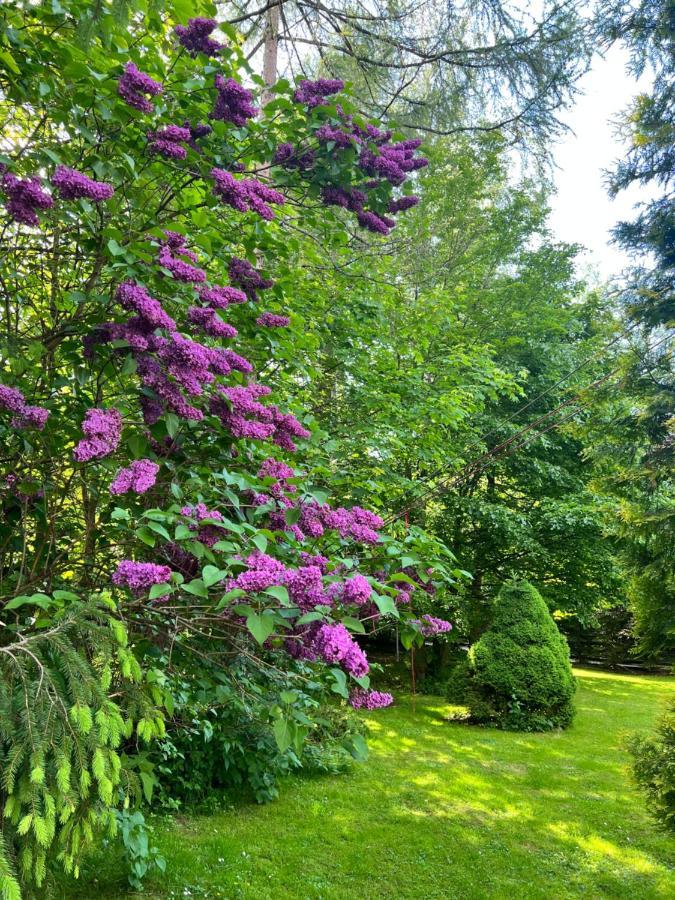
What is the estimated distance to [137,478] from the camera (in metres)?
1.79

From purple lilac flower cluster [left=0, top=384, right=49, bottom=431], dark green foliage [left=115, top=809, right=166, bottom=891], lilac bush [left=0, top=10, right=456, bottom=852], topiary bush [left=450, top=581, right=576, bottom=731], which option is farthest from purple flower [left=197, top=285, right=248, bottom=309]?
topiary bush [left=450, top=581, right=576, bottom=731]

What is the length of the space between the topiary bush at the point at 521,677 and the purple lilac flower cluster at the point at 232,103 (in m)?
6.84

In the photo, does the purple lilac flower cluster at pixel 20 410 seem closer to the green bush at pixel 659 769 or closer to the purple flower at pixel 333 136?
the purple flower at pixel 333 136

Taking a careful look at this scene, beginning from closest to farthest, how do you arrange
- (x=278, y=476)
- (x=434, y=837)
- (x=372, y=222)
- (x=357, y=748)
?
(x=357, y=748)
(x=278, y=476)
(x=372, y=222)
(x=434, y=837)

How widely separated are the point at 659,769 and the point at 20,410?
3910 millimetres

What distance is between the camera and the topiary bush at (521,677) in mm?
7637

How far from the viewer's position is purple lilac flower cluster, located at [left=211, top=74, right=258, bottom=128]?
90.4 inches

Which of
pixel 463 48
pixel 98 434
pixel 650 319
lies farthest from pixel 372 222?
pixel 463 48

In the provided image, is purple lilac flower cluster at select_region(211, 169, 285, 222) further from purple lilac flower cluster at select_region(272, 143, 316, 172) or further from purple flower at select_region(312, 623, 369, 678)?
purple flower at select_region(312, 623, 369, 678)

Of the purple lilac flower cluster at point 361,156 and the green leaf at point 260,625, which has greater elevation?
the purple lilac flower cluster at point 361,156

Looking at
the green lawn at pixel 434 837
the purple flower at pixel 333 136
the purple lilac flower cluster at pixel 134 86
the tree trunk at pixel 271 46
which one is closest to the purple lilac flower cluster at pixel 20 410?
the purple lilac flower cluster at pixel 134 86

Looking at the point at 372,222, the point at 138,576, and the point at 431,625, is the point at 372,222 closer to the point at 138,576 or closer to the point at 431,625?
the point at 431,625

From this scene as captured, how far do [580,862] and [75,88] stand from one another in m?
4.81

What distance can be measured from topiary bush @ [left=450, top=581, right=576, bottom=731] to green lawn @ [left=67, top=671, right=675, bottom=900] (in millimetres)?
1143
